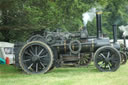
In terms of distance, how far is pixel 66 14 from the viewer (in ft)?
44.3

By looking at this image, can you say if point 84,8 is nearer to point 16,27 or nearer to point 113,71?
point 16,27

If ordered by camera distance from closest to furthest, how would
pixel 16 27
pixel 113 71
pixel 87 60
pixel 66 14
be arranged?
pixel 113 71, pixel 87 60, pixel 16 27, pixel 66 14

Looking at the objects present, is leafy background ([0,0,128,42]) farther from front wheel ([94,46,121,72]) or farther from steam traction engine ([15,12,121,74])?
front wheel ([94,46,121,72])

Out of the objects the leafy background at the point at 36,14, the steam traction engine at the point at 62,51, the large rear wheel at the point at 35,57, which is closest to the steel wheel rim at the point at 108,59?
the steam traction engine at the point at 62,51

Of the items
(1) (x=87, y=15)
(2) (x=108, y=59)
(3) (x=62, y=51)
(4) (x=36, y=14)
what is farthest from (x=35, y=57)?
(4) (x=36, y=14)

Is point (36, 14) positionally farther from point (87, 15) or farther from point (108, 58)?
point (108, 58)

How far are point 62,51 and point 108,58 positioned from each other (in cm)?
156

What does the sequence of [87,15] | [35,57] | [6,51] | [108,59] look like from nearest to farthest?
[108,59], [35,57], [87,15], [6,51]

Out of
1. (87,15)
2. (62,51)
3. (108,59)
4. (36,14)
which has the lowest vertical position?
(108,59)

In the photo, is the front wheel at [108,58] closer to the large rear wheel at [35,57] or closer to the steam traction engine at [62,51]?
the steam traction engine at [62,51]

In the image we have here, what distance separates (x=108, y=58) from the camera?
7.55 metres

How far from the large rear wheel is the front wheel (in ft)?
5.01

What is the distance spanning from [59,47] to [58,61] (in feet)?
1.60

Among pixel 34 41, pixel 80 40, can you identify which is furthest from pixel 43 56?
pixel 80 40
